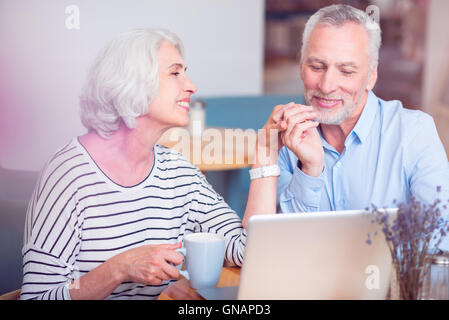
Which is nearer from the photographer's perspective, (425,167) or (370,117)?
(425,167)

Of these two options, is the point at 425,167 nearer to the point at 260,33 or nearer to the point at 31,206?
the point at 31,206

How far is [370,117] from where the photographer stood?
1.66m

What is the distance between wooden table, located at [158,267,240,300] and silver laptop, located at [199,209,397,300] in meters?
0.16

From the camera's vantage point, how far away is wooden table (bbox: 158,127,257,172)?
245cm

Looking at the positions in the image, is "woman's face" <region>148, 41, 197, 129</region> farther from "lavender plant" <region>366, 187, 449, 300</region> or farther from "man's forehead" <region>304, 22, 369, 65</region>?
"lavender plant" <region>366, 187, 449, 300</region>

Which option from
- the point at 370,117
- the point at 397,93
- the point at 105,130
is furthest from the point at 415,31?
the point at 105,130

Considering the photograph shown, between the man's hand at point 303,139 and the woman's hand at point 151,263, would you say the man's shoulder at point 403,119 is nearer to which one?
the man's hand at point 303,139

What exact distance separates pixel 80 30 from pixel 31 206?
76 centimetres

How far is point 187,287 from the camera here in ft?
3.68

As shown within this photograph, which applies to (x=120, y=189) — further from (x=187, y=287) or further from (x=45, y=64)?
(x=45, y=64)

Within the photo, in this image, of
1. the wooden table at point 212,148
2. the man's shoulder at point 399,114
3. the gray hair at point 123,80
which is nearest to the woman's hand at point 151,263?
the gray hair at point 123,80
